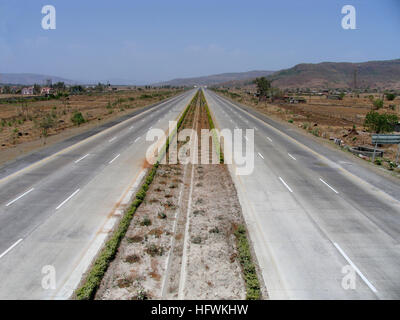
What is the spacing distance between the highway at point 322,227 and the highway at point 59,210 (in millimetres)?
6518

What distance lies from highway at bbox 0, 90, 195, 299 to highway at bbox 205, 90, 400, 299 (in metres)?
6.52

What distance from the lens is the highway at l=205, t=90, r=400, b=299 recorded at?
8.91m

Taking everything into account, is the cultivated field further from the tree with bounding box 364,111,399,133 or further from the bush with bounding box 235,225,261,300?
the tree with bounding box 364,111,399,133

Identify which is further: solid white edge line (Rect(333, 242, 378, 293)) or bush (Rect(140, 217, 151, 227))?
bush (Rect(140, 217, 151, 227))

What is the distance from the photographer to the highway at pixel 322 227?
29.2 ft

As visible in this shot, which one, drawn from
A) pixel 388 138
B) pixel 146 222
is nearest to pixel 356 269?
pixel 146 222

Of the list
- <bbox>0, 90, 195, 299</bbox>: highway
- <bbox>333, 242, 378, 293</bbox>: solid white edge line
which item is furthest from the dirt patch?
<bbox>333, 242, 378, 293</bbox>: solid white edge line

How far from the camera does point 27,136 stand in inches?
1267

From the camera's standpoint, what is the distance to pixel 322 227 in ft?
40.1

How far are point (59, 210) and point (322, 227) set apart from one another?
478 inches

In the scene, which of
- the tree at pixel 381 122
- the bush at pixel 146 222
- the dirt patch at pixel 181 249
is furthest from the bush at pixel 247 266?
the tree at pixel 381 122

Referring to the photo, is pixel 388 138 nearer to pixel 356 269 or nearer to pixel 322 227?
pixel 322 227

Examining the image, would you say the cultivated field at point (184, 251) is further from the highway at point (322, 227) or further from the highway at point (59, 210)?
the highway at point (59, 210)
